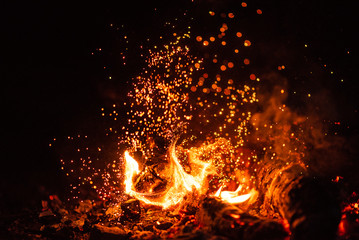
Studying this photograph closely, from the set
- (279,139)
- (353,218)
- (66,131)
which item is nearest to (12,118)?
(66,131)

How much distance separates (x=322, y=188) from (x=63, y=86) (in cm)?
583

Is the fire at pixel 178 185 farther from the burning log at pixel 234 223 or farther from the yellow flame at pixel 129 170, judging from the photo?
A: the burning log at pixel 234 223

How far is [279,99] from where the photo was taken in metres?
5.88

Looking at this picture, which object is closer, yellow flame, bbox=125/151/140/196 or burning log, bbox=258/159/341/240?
burning log, bbox=258/159/341/240

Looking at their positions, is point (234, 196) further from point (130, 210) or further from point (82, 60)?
point (82, 60)

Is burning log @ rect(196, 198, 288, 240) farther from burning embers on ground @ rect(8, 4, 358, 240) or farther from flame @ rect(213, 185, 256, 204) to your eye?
flame @ rect(213, 185, 256, 204)

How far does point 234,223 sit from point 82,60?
5.19 metres

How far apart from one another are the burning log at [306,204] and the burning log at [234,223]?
0.92 ft

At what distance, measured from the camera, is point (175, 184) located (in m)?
4.84

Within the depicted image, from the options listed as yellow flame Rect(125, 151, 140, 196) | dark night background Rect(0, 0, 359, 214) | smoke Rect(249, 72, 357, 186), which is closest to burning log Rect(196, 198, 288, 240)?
yellow flame Rect(125, 151, 140, 196)

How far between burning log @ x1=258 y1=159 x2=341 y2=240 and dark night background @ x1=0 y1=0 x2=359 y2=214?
2740 mm

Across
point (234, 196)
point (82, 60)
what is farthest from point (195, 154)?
point (82, 60)

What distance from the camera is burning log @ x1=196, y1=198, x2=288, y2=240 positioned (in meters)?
2.94

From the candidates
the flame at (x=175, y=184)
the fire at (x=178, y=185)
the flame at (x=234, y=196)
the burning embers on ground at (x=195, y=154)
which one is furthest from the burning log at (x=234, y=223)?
the flame at (x=175, y=184)
